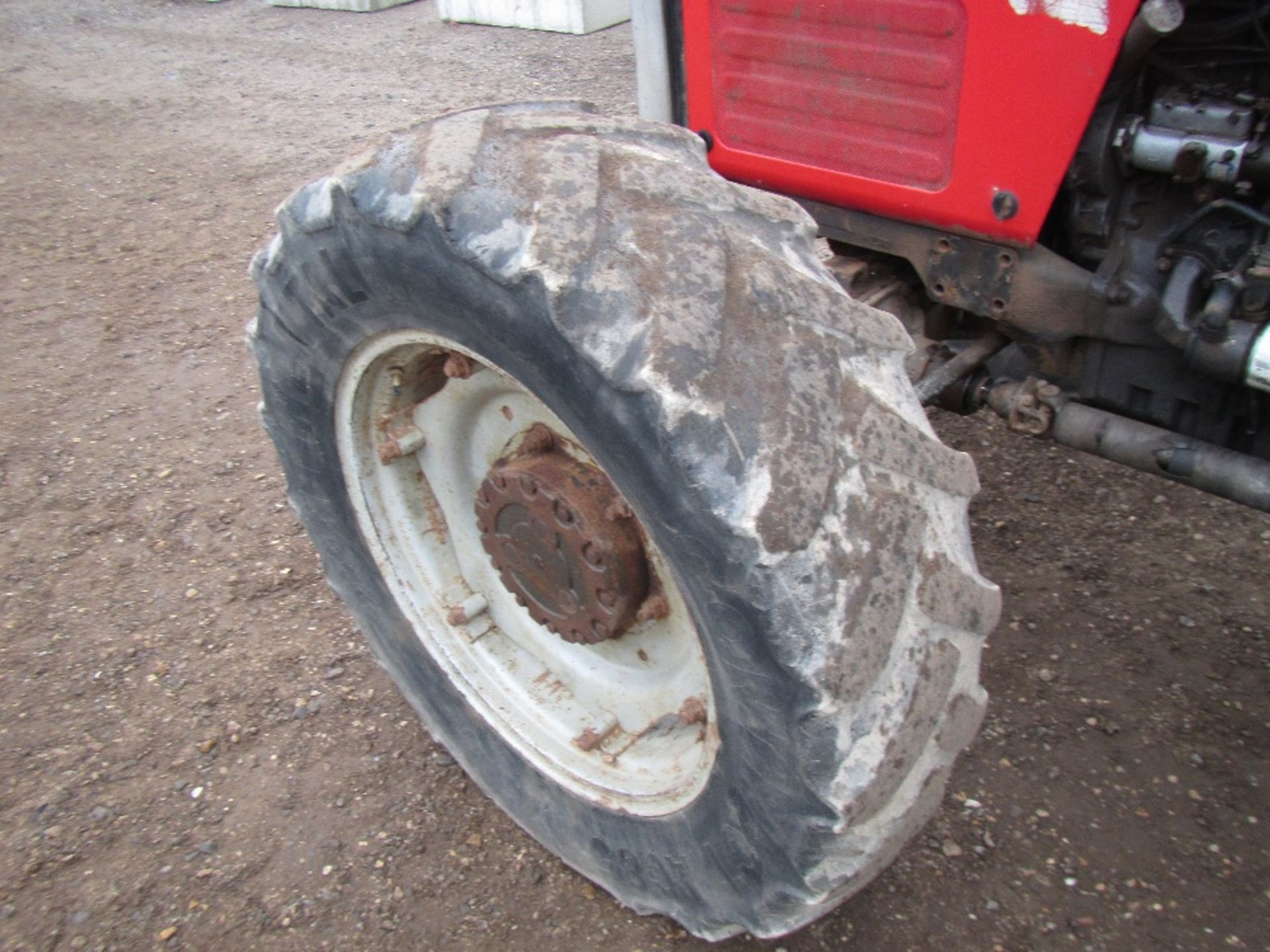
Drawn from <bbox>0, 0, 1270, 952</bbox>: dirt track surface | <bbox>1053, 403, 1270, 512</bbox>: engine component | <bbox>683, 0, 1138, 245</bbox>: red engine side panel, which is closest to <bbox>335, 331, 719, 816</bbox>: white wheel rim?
<bbox>0, 0, 1270, 952</bbox>: dirt track surface

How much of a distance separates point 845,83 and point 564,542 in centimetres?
80

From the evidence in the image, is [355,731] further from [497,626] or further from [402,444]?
[402,444]

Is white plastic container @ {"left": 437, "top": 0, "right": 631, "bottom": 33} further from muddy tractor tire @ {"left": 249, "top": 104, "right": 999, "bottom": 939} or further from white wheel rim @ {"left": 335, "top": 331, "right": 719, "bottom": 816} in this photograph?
muddy tractor tire @ {"left": 249, "top": 104, "right": 999, "bottom": 939}

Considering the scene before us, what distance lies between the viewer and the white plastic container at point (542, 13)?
7.38m

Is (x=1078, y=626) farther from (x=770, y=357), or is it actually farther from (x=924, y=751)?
(x=770, y=357)

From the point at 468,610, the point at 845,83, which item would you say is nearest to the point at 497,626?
the point at 468,610

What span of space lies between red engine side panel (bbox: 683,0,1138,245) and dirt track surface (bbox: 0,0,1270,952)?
1.06 m

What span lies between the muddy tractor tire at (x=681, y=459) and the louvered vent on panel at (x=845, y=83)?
0.36 meters

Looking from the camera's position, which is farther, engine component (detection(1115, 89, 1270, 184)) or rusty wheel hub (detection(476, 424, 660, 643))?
rusty wheel hub (detection(476, 424, 660, 643))

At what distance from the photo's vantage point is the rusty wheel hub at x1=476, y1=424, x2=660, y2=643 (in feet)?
4.80

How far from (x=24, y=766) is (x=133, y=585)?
573mm

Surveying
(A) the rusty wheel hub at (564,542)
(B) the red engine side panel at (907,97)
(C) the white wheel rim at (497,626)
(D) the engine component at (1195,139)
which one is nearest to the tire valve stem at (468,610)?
(C) the white wheel rim at (497,626)

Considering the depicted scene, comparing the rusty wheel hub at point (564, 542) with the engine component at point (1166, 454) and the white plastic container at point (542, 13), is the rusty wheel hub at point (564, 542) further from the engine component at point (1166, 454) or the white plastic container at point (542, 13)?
the white plastic container at point (542, 13)

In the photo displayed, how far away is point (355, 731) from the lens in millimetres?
2197
